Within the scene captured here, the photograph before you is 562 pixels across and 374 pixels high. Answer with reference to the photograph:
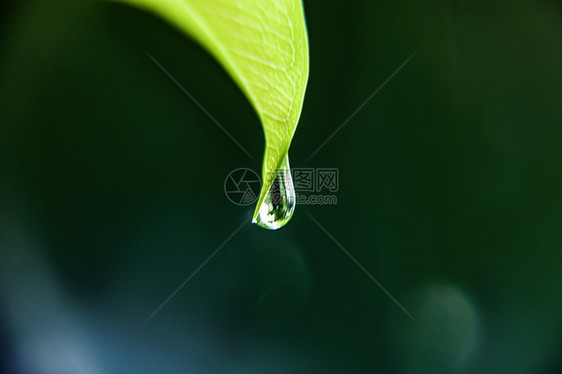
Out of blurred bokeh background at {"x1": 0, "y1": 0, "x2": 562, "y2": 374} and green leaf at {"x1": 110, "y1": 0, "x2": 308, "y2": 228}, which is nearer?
green leaf at {"x1": 110, "y1": 0, "x2": 308, "y2": 228}

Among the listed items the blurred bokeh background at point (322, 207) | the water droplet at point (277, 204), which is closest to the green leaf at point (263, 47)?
the water droplet at point (277, 204)

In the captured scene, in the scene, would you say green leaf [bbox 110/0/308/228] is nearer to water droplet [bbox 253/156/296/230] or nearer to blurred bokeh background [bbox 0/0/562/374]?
water droplet [bbox 253/156/296/230]

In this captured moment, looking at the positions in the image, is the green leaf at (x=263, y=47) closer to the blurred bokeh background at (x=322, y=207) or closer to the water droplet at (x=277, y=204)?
the water droplet at (x=277, y=204)

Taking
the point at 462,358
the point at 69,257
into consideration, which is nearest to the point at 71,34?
the point at 69,257

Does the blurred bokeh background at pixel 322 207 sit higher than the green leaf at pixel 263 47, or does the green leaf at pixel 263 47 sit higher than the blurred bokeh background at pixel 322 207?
the green leaf at pixel 263 47

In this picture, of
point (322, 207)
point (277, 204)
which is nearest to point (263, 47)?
point (277, 204)

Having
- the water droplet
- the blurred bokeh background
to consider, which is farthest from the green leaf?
the blurred bokeh background

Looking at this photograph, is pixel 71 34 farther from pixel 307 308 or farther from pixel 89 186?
pixel 307 308
